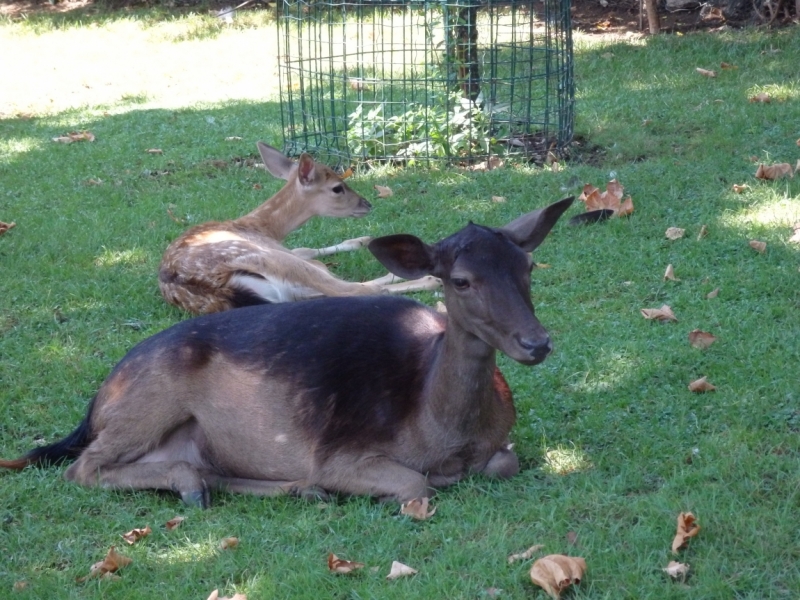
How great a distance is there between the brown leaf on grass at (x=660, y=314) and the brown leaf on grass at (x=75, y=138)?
745 centimetres

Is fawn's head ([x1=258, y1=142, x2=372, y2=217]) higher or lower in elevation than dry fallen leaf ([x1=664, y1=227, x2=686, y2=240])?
higher

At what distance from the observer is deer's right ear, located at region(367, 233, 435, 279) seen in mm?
4336

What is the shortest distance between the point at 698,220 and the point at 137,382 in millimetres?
4336

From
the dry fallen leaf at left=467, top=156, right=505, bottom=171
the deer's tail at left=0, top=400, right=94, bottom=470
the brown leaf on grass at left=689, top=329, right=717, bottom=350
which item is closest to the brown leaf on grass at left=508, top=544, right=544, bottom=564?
the brown leaf on grass at left=689, top=329, right=717, bottom=350

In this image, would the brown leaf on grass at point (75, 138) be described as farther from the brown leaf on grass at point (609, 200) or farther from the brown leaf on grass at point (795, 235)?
the brown leaf on grass at point (795, 235)

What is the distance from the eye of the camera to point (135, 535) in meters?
4.32

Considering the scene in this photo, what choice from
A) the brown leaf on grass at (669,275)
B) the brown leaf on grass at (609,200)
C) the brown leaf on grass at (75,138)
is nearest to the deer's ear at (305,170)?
the brown leaf on grass at (609,200)

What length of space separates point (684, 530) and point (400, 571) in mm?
1054

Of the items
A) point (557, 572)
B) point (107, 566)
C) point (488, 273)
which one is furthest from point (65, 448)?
point (557, 572)

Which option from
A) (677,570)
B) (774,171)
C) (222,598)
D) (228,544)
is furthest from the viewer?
(774,171)

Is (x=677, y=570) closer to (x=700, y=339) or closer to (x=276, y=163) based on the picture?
(x=700, y=339)

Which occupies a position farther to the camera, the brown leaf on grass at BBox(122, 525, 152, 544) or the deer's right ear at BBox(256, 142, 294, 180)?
the deer's right ear at BBox(256, 142, 294, 180)

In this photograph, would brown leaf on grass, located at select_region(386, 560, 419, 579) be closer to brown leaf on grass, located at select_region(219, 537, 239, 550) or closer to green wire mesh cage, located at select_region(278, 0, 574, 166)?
brown leaf on grass, located at select_region(219, 537, 239, 550)

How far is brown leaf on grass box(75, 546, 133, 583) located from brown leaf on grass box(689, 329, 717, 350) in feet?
10.4
